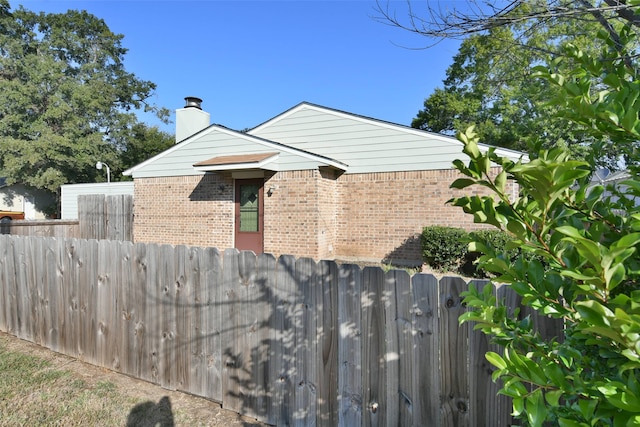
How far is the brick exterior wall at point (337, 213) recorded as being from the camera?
970cm

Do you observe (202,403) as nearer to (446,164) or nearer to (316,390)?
(316,390)

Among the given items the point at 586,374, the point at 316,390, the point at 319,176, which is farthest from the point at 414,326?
the point at 319,176

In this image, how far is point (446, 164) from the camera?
9414mm

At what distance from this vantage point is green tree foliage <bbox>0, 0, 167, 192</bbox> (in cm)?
2439

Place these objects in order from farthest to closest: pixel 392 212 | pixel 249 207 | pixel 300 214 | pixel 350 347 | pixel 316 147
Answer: pixel 316 147
pixel 249 207
pixel 392 212
pixel 300 214
pixel 350 347

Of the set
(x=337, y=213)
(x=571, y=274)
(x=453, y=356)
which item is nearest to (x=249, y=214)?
(x=337, y=213)

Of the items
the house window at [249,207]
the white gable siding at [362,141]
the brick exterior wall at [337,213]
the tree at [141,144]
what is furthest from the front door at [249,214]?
the tree at [141,144]

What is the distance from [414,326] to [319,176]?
7.83m

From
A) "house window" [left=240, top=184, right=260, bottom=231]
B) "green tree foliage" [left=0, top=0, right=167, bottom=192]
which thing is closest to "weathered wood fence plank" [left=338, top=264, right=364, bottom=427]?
"house window" [left=240, top=184, right=260, bottom=231]

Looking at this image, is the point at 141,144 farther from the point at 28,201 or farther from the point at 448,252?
the point at 448,252

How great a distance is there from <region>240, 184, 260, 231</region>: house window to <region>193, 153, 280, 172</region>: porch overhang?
101 centimetres

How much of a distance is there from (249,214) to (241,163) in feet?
6.20

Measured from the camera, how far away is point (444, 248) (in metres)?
8.48

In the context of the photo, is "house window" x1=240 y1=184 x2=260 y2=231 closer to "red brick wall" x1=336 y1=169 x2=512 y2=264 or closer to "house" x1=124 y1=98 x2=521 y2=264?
"house" x1=124 y1=98 x2=521 y2=264
